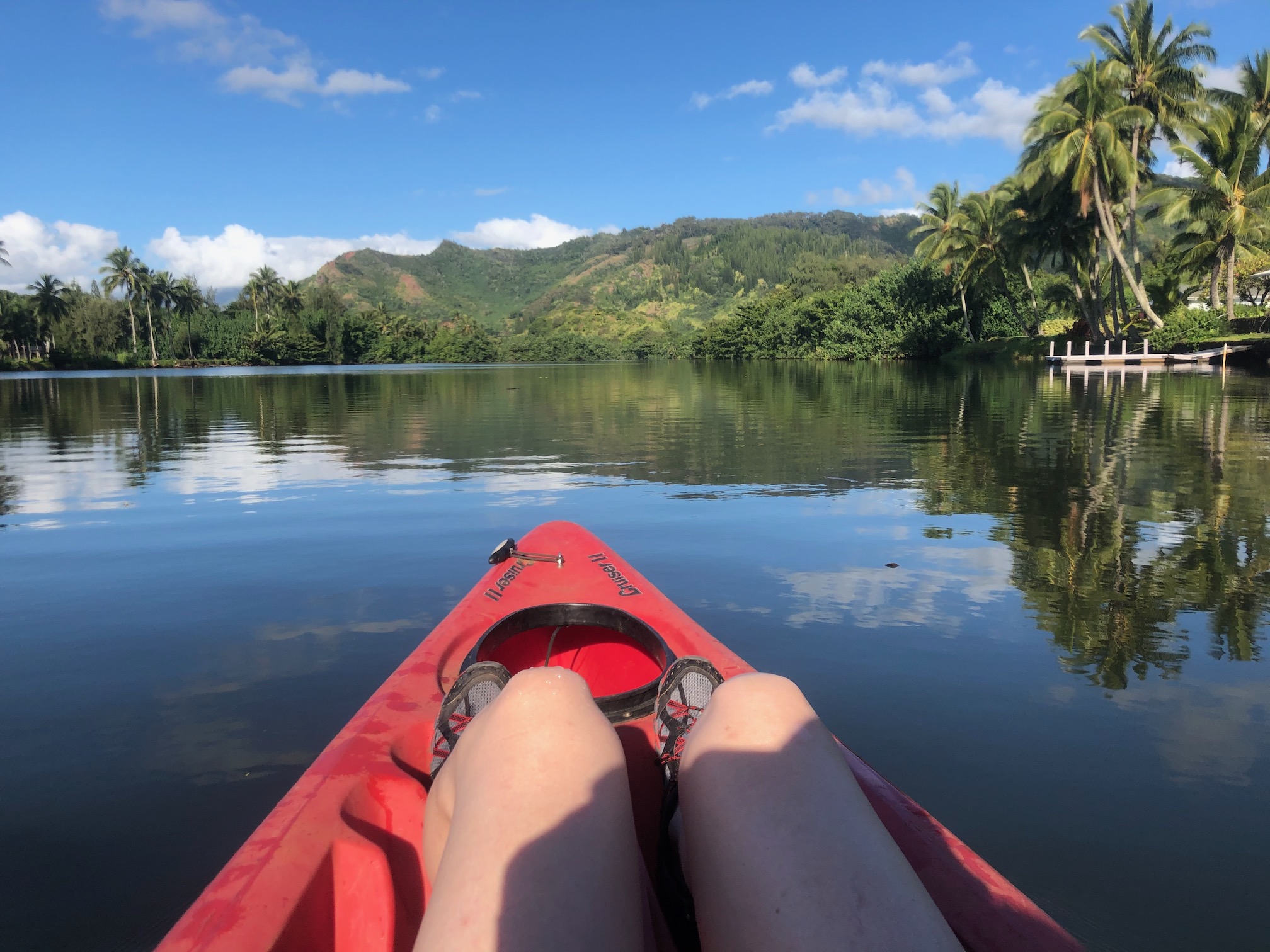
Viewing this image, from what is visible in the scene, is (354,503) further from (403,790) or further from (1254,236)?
(1254,236)

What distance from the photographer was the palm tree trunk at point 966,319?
54.8 meters

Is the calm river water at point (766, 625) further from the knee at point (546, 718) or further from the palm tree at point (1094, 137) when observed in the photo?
the palm tree at point (1094, 137)

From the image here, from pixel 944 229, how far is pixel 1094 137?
17324 mm

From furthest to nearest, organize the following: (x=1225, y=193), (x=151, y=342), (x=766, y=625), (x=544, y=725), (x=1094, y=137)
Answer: (x=151, y=342) → (x=1094, y=137) → (x=1225, y=193) → (x=766, y=625) → (x=544, y=725)

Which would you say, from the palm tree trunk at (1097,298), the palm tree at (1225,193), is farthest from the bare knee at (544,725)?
Result: the palm tree trunk at (1097,298)

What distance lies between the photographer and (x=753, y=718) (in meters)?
1.70

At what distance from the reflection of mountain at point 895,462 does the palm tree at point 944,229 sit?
83.6 ft

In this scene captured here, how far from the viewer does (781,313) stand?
268 feet

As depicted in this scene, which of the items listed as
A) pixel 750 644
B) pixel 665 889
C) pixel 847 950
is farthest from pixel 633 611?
pixel 847 950

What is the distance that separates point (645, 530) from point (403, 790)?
221 inches

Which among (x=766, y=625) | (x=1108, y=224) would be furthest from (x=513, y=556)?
(x=1108, y=224)

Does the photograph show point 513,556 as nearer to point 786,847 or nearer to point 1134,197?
point 786,847

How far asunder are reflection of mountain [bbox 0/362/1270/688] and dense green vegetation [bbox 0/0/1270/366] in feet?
42.2

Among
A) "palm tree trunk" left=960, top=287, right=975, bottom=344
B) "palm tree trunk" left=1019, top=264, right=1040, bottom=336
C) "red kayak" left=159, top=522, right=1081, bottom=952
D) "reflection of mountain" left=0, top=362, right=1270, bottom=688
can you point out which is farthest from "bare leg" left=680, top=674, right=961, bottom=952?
"palm tree trunk" left=960, top=287, right=975, bottom=344
